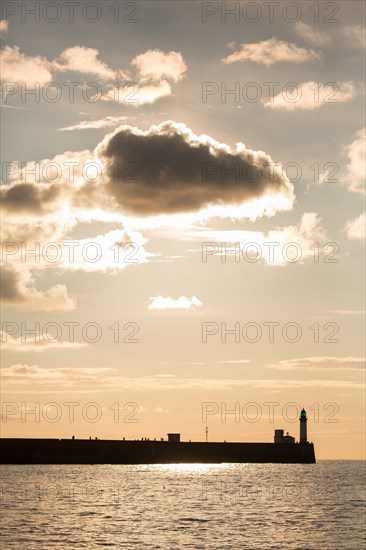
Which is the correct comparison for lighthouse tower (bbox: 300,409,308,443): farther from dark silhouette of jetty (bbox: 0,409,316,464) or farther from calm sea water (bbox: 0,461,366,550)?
calm sea water (bbox: 0,461,366,550)

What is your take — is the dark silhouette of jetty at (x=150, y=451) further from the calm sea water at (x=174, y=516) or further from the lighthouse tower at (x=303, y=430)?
the calm sea water at (x=174, y=516)

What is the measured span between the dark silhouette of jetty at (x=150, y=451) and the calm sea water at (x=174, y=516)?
3807cm

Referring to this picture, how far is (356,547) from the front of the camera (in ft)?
191

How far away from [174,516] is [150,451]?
91297mm

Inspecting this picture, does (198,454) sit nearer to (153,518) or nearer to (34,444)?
(34,444)

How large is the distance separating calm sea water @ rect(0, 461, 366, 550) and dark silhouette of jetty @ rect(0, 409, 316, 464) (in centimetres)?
3807

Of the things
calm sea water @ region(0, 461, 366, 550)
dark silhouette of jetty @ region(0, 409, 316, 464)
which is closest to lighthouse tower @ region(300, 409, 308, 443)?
dark silhouette of jetty @ region(0, 409, 316, 464)

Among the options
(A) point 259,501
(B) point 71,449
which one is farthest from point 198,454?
(A) point 259,501

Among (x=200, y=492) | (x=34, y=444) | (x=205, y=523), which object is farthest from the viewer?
(x=34, y=444)

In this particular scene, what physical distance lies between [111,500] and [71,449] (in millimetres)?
71288

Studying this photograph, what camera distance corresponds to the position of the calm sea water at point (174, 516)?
58.5 metres

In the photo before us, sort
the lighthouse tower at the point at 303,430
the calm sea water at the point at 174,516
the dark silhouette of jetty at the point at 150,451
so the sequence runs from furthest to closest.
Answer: the lighthouse tower at the point at 303,430, the dark silhouette of jetty at the point at 150,451, the calm sea water at the point at 174,516

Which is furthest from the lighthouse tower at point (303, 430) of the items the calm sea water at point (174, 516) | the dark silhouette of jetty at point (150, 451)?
the calm sea water at point (174, 516)

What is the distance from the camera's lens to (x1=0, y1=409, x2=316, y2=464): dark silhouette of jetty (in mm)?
155625
